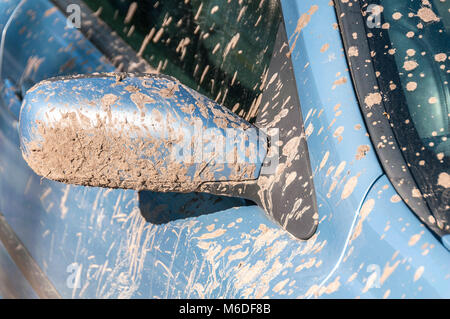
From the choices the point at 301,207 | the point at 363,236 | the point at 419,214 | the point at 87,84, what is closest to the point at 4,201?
the point at 87,84

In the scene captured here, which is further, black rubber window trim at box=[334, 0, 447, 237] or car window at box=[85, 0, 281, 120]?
car window at box=[85, 0, 281, 120]

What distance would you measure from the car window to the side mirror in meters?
0.25

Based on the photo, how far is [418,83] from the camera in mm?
1087

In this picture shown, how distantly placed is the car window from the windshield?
0.30m

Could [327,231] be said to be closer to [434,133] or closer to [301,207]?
[301,207]

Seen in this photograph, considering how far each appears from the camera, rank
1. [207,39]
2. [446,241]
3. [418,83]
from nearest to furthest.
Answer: [446,241] → [418,83] → [207,39]

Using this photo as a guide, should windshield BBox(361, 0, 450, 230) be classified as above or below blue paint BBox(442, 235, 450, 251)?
above

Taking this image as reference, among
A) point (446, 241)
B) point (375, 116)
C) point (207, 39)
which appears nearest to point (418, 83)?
point (375, 116)

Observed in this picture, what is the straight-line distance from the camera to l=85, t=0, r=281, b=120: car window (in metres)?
1.30

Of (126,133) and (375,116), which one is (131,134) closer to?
(126,133)

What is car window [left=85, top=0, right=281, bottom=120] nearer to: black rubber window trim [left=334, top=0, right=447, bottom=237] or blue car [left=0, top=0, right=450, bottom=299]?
blue car [left=0, top=0, right=450, bottom=299]

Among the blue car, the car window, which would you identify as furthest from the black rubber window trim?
the car window

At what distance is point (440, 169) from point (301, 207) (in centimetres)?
32

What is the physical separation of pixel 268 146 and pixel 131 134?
1.09ft
